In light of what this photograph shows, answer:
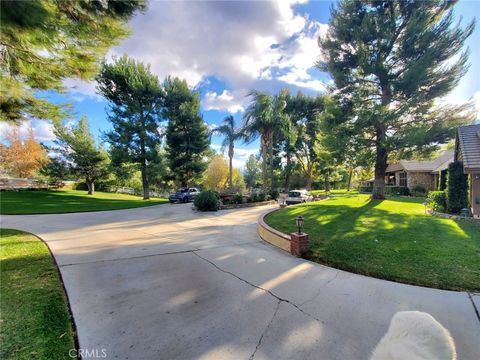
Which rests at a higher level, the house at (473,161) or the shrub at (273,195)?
the house at (473,161)

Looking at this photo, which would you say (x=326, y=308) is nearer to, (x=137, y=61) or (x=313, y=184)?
(x=137, y=61)

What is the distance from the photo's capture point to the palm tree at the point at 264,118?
73.5 feet

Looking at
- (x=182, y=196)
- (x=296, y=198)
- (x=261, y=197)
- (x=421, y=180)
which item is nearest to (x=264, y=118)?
(x=261, y=197)

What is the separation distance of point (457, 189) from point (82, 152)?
35.2 meters

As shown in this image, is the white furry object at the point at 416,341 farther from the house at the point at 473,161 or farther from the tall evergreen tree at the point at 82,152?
the tall evergreen tree at the point at 82,152

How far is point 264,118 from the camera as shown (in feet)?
73.7

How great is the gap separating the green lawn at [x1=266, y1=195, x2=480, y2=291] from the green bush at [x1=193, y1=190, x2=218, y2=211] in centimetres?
751

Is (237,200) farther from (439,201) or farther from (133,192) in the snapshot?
(133,192)

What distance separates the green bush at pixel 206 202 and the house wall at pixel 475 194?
13433mm

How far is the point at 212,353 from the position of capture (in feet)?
8.72

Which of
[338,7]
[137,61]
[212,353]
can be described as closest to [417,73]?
[338,7]

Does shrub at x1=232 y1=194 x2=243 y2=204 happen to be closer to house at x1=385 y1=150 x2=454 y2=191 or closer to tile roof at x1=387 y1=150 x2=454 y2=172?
house at x1=385 y1=150 x2=454 y2=191

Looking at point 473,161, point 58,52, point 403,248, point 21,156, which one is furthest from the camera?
point 21,156

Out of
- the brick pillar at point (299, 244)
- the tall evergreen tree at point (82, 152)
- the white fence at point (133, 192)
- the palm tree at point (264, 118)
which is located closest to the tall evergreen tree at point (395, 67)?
the palm tree at point (264, 118)
